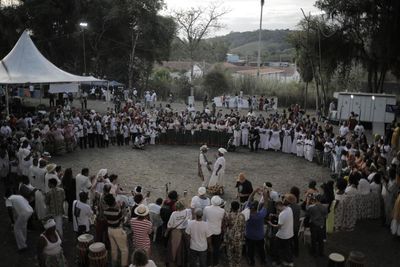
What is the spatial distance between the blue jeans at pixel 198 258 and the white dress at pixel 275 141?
12.6 m

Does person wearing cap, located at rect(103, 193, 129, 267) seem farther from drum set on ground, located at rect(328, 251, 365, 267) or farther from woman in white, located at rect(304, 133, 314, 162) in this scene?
woman in white, located at rect(304, 133, 314, 162)

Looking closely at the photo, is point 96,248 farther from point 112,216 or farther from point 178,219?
point 178,219

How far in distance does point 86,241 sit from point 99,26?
111 feet

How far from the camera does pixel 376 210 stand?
11.3 metres

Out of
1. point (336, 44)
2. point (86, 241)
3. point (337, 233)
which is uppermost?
point (336, 44)

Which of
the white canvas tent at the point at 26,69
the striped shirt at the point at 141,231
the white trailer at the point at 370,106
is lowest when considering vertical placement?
the striped shirt at the point at 141,231

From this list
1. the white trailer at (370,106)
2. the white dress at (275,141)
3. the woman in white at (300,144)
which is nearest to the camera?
the woman in white at (300,144)

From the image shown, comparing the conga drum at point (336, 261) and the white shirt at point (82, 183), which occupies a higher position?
the white shirt at point (82, 183)

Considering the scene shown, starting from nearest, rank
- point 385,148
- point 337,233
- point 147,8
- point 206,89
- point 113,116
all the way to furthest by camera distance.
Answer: point 337,233, point 385,148, point 113,116, point 147,8, point 206,89

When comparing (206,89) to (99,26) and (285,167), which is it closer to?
(99,26)

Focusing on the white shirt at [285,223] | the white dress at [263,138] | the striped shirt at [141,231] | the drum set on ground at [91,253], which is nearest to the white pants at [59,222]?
the drum set on ground at [91,253]

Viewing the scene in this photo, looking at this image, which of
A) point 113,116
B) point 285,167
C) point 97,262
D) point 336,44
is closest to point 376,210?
point 285,167

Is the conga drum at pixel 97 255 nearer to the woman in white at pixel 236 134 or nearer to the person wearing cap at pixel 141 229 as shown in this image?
the person wearing cap at pixel 141 229

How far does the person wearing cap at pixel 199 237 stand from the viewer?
7.50m
